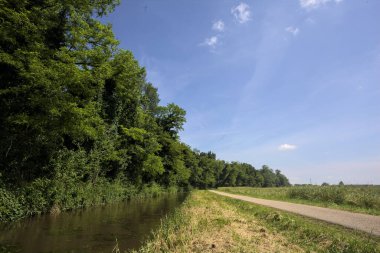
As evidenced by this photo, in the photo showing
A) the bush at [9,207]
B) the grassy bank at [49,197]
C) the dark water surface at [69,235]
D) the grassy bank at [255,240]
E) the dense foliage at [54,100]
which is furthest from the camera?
the dense foliage at [54,100]

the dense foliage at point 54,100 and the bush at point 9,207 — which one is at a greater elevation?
the dense foliage at point 54,100

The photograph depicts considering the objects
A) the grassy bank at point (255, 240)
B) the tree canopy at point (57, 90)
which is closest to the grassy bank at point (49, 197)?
the tree canopy at point (57, 90)

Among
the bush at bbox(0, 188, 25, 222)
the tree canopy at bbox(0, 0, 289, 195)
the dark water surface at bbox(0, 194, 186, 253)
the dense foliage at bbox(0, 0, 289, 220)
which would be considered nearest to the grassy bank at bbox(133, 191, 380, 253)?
the dark water surface at bbox(0, 194, 186, 253)

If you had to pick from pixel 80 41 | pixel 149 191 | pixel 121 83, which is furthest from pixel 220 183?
pixel 80 41

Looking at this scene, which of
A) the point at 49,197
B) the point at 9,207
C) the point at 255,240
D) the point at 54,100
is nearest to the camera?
the point at 255,240

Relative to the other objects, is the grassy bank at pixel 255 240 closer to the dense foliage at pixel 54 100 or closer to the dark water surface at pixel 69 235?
the dark water surface at pixel 69 235

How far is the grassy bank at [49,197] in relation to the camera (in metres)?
13.7

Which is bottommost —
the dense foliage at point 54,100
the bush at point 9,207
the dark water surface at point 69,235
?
the dark water surface at point 69,235

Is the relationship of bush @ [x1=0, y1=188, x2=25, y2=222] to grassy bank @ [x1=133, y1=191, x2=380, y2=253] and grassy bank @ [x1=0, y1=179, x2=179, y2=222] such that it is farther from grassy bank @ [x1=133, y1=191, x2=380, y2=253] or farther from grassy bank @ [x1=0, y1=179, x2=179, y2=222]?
grassy bank @ [x1=133, y1=191, x2=380, y2=253]

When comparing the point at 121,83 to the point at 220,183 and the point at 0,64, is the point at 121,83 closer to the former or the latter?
the point at 0,64

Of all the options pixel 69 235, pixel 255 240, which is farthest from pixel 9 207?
pixel 255 240

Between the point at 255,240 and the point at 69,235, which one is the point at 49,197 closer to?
the point at 69,235

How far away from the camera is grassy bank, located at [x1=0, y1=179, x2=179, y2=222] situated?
45.0 ft

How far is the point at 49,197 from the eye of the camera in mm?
17578
